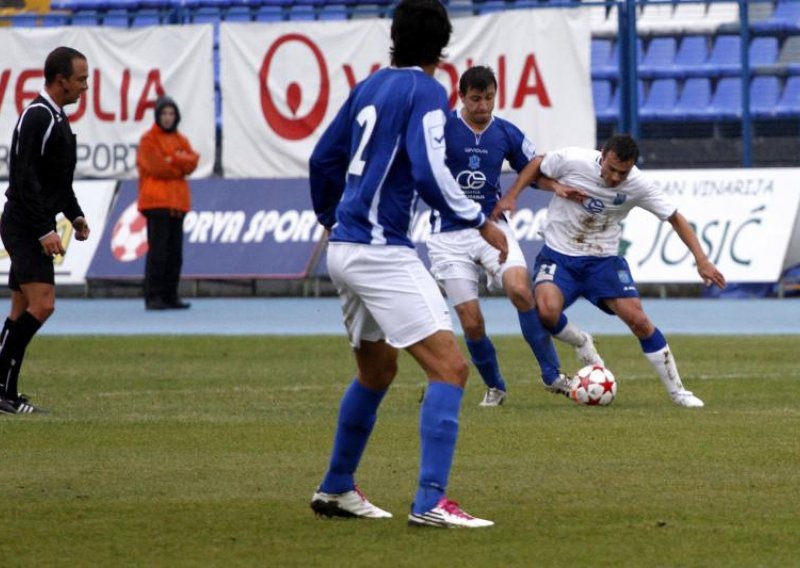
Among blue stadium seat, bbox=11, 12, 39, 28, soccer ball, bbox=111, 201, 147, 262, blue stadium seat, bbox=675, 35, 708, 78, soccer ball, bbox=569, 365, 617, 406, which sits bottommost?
soccer ball, bbox=111, 201, 147, 262

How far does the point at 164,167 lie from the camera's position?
828 inches

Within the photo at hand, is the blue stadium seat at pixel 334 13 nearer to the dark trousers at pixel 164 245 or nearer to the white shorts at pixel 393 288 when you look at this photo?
the dark trousers at pixel 164 245

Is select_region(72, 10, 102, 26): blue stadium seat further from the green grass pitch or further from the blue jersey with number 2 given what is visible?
the blue jersey with number 2

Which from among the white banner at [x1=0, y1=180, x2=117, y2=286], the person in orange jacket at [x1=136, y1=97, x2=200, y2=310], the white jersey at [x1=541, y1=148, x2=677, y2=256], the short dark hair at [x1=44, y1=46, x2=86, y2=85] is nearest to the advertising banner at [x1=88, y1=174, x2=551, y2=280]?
the white banner at [x1=0, y1=180, x2=117, y2=286]

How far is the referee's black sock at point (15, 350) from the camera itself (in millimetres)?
11133

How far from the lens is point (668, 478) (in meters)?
8.12

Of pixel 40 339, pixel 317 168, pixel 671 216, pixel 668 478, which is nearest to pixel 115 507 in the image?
pixel 317 168

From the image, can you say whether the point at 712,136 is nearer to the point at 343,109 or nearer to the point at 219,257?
the point at 219,257

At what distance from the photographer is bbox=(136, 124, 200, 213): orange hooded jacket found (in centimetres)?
2100

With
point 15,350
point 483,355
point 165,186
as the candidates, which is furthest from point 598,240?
point 165,186

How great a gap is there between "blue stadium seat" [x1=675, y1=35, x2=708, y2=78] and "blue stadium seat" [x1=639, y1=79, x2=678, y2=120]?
27 centimetres

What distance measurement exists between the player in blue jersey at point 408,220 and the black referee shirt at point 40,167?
173 inches

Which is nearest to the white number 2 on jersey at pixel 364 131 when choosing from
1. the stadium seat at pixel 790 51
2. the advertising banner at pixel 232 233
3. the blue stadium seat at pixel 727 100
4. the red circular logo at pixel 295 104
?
the advertising banner at pixel 232 233

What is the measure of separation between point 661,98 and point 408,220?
21.6 metres
